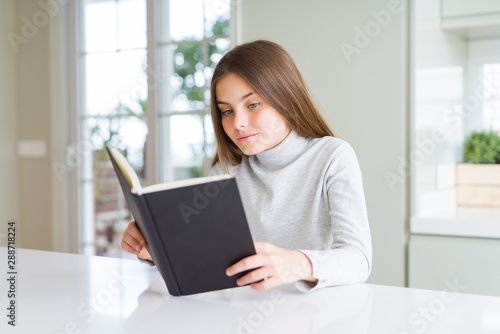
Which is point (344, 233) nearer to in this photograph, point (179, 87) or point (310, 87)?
point (310, 87)

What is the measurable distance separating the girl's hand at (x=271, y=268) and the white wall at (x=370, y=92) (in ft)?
3.67

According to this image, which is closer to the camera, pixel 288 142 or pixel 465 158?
pixel 288 142

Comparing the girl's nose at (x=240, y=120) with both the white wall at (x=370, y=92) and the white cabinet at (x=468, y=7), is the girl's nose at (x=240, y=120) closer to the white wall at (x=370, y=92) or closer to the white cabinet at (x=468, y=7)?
the white wall at (x=370, y=92)

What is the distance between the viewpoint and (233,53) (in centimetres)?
129

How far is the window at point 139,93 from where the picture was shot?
9.30ft

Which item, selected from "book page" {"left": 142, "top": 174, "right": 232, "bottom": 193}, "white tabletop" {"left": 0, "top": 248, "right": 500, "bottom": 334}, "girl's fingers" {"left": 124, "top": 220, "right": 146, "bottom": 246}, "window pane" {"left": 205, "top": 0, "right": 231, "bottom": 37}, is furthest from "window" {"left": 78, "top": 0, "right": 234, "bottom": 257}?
"book page" {"left": 142, "top": 174, "right": 232, "bottom": 193}

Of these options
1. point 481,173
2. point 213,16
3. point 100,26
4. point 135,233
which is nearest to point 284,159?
point 135,233

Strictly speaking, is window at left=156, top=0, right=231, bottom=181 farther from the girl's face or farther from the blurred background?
the girl's face

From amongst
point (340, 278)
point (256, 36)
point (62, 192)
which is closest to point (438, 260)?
point (340, 278)

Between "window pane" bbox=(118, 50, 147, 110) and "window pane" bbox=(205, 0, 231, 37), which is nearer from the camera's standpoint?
"window pane" bbox=(205, 0, 231, 37)

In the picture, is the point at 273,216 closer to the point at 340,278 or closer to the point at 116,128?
the point at 340,278

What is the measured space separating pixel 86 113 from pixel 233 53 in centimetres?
224

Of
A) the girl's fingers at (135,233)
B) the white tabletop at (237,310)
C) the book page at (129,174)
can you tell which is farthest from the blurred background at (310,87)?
the book page at (129,174)

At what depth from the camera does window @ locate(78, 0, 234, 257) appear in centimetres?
284
